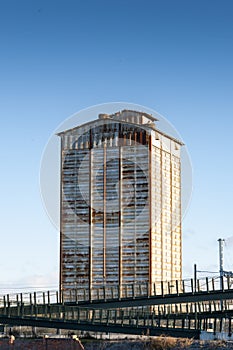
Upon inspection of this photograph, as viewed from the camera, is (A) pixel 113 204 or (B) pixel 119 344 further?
(A) pixel 113 204

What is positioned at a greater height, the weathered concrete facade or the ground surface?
the weathered concrete facade

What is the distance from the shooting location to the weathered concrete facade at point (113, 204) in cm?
14100

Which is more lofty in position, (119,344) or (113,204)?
(113,204)

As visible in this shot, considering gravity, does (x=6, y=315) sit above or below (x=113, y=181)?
below

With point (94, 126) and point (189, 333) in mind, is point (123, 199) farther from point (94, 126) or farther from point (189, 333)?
point (189, 333)

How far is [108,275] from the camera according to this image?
461 feet

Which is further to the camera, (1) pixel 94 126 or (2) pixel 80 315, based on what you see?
(1) pixel 94 126

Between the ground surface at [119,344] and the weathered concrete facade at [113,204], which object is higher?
the weathered concrete facade at [113,204]

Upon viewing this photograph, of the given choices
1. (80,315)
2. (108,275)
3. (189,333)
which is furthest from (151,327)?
(108,275)

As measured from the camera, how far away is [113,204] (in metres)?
143

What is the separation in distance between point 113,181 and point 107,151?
17.4 ft

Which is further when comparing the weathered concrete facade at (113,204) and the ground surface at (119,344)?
→ the weathered concrete facade at (113,204)

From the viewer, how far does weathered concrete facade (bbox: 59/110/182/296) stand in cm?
14100

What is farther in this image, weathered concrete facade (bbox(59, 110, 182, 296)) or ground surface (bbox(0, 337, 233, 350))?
weathered concrete facade (bbox(59, 110, 182, 296))
